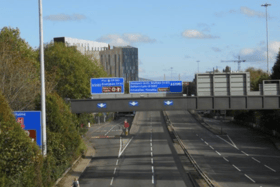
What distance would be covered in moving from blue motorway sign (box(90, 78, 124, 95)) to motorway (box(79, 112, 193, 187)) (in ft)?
26.8

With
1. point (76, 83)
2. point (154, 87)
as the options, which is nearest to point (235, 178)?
point (154, 87)

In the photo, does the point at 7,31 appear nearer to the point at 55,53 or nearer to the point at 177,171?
the point at 55,53

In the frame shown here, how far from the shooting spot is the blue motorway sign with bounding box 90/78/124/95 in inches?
1802

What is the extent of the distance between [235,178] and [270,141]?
109 feet

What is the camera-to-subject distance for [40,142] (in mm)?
29203

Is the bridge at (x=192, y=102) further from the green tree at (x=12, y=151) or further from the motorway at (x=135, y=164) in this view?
the green tree at (x=12, y=151)

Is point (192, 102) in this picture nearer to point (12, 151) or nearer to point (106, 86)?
point (106, 86)

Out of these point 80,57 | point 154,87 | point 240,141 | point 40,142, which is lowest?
point 240,141

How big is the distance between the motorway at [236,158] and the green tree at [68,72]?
19.0 meters

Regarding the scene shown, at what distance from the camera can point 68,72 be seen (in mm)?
68938

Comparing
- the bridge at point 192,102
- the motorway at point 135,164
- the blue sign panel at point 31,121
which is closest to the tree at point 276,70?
the motorway at point 135,164

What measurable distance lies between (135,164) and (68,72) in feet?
90.2

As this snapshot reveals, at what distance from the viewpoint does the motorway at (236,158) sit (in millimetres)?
36594

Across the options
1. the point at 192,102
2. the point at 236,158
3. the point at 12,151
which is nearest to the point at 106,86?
the point at 192,102
